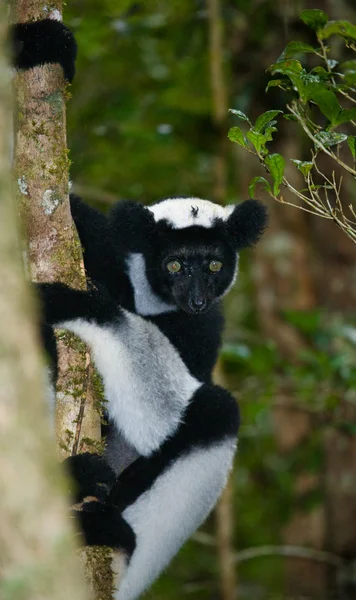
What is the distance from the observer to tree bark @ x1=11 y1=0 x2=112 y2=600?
8.96ft

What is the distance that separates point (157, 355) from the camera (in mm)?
3609

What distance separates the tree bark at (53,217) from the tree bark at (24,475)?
1405mm

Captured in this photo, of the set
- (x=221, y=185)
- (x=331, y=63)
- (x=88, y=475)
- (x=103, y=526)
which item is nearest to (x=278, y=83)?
(x=331, y=63)

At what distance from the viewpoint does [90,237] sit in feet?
12.2

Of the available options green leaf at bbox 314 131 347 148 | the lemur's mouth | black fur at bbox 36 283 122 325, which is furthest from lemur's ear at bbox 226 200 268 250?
green leaf at bbox 314 131 347 148

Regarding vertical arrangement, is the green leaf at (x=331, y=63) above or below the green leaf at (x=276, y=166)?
above

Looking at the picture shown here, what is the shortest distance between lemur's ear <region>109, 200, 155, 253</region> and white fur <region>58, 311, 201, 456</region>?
1.39 feet

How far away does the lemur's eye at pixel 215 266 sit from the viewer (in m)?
4.01

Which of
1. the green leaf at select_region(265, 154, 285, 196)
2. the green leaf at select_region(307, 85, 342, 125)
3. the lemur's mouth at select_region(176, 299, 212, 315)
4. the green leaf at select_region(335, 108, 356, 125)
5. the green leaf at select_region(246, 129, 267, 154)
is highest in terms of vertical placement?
the green leaf at select_region(307, 85, 342, 125)

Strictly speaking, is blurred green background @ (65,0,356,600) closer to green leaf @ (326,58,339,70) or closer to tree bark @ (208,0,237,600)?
tree bark @ (208,0,237,600)

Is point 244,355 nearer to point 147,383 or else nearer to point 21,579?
point 147,383

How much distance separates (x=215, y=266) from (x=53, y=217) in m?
1.42

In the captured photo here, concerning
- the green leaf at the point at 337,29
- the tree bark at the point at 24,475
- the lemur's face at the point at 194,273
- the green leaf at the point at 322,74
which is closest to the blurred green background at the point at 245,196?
the lemur's face at the point at 194,273

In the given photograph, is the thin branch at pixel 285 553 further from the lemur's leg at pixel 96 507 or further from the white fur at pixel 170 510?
the lemur's leg at pixel 96 507
